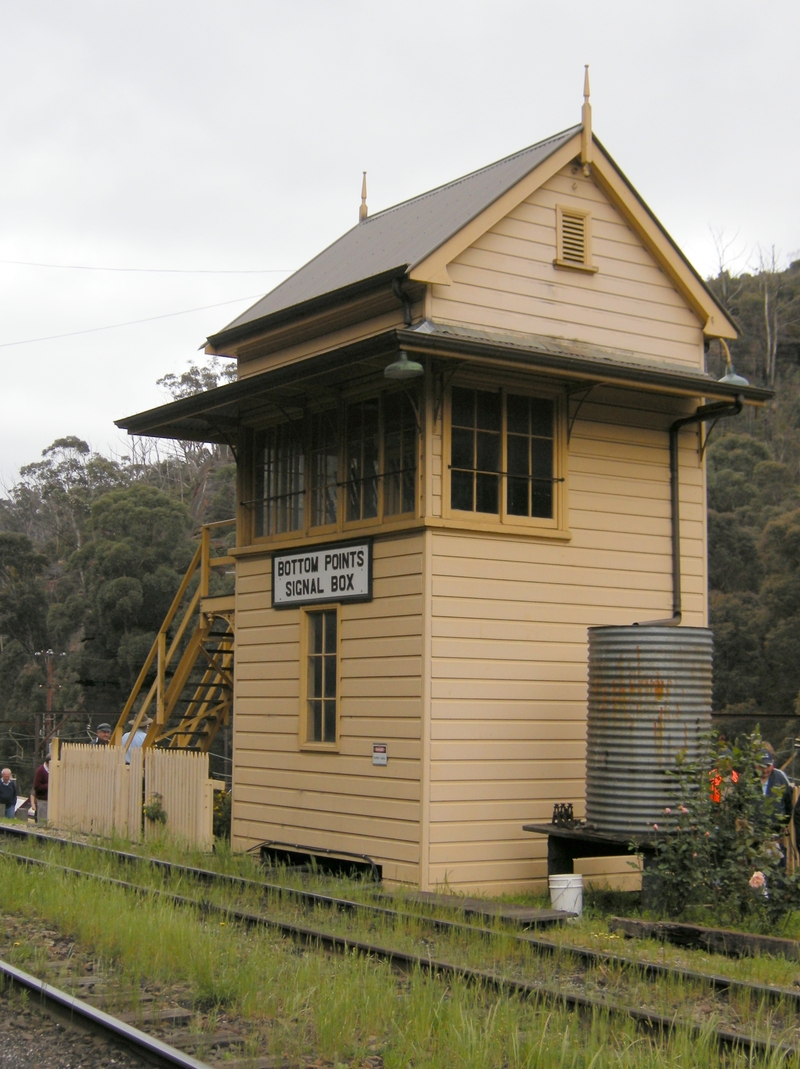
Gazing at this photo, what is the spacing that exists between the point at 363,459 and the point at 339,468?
469 millimetres

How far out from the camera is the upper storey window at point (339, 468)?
13.2 meters

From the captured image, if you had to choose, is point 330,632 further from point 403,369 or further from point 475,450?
point 403,369

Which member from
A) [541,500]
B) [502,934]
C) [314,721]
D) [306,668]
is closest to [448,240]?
[541,500]

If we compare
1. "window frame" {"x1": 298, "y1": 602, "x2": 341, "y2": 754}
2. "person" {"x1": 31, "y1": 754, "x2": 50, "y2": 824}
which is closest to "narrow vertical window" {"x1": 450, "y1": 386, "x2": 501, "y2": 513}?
"window frame" {"x1": 298, "y1": 602, "x2": 341, "y2": 754}

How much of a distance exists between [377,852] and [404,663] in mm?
1886

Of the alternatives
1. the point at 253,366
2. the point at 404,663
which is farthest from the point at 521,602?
the point at 253,366

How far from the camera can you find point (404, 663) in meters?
12.7

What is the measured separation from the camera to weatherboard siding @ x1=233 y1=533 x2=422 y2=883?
12555mm

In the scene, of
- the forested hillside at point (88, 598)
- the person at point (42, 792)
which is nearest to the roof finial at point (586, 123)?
the person at point (42, 792)

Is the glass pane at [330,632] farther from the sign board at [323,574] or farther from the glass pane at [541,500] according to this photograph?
the glass pane at [541,500]

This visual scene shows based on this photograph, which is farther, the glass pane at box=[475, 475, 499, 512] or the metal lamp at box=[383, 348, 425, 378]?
the glass pane at box=[475, 475, 499, 512]

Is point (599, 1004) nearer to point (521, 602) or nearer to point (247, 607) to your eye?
point (521, 602)

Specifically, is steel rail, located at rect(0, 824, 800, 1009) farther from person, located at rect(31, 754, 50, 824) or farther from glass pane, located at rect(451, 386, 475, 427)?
person, located at rect(31, 754, 50, 824)

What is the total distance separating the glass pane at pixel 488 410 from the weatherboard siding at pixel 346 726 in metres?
1.41
